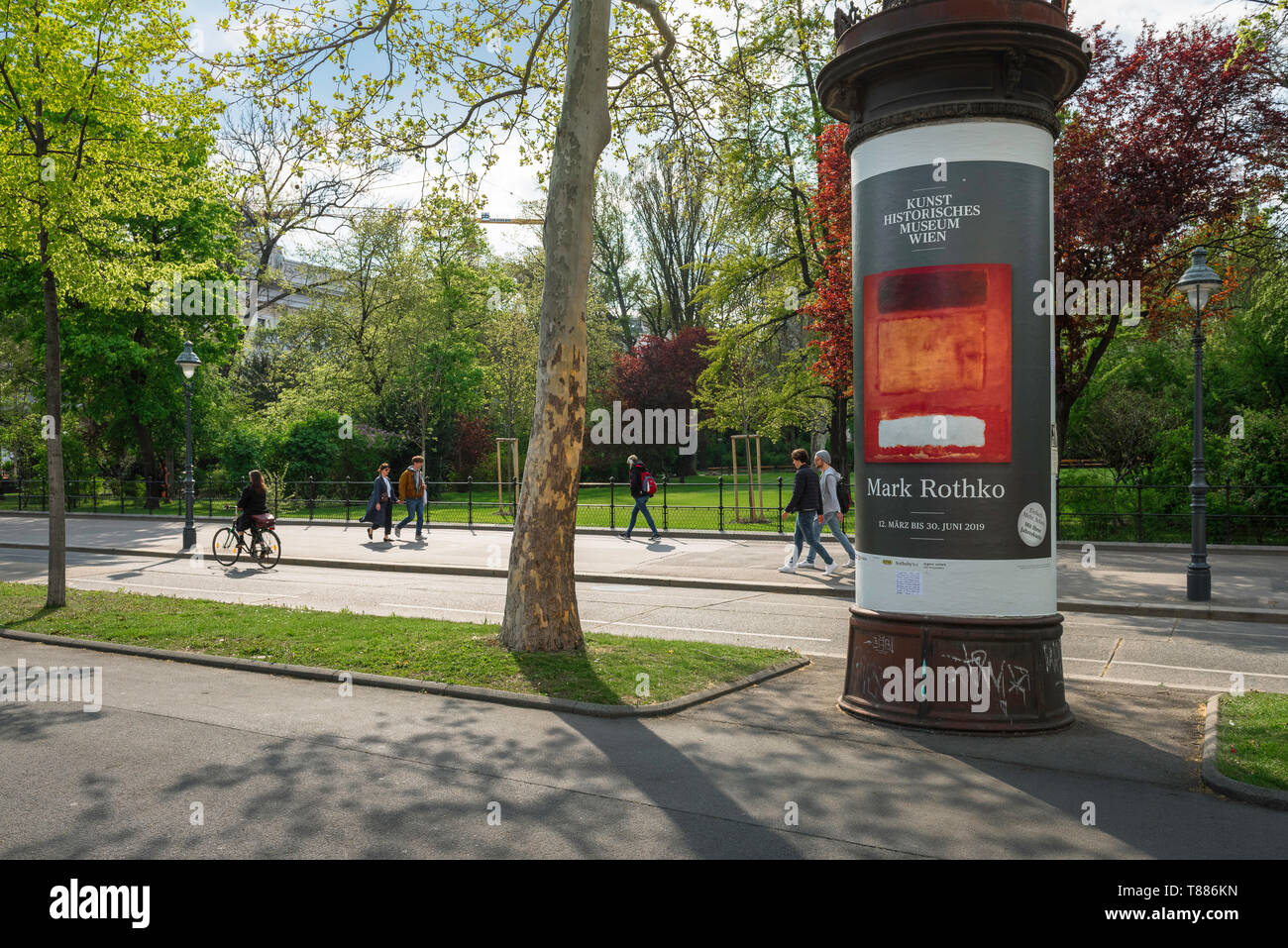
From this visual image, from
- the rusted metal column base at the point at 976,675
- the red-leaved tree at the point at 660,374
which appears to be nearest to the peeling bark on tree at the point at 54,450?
the rusted metal column base at the point at 976,675

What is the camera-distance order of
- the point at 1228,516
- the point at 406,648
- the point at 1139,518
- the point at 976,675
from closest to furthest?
1. the point at 976,675
2. the point at 406,648
3. the point at 1228,516
4. the point at 1139,518

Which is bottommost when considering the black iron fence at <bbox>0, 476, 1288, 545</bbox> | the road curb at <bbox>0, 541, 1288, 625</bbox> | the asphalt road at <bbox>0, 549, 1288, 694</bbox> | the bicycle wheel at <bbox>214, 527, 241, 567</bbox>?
the asphalt road at <bbox>0, 549, 1288, 694</bbox>

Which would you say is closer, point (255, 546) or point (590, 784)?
point (590, 784)

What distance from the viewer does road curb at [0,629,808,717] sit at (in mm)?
7344

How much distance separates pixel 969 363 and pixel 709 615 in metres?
6.83

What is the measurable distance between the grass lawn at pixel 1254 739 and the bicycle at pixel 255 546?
16522 mm

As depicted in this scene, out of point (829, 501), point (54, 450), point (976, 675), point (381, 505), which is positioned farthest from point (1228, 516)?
point (54, 450)

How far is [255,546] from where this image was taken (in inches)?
776

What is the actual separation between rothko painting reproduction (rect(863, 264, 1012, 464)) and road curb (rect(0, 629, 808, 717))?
248 centimetres

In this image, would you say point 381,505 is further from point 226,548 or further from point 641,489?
point 641,489

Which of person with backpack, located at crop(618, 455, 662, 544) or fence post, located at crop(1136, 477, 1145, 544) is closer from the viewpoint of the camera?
fence post, located at crop(1136, 477, 1145, 544)

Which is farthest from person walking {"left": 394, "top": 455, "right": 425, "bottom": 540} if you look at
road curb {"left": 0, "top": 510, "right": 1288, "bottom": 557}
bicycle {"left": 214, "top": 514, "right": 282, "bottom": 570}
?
bicycle {"left": 214, "top": 514, "right": 282, "bottom": 570}

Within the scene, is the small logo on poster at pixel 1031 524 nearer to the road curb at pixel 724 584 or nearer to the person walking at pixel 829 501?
the road curb at pixel 724 584

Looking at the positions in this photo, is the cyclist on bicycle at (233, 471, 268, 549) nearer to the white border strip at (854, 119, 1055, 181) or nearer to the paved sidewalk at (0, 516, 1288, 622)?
the paved sidewalk at (0, 516, 1288, 622)
